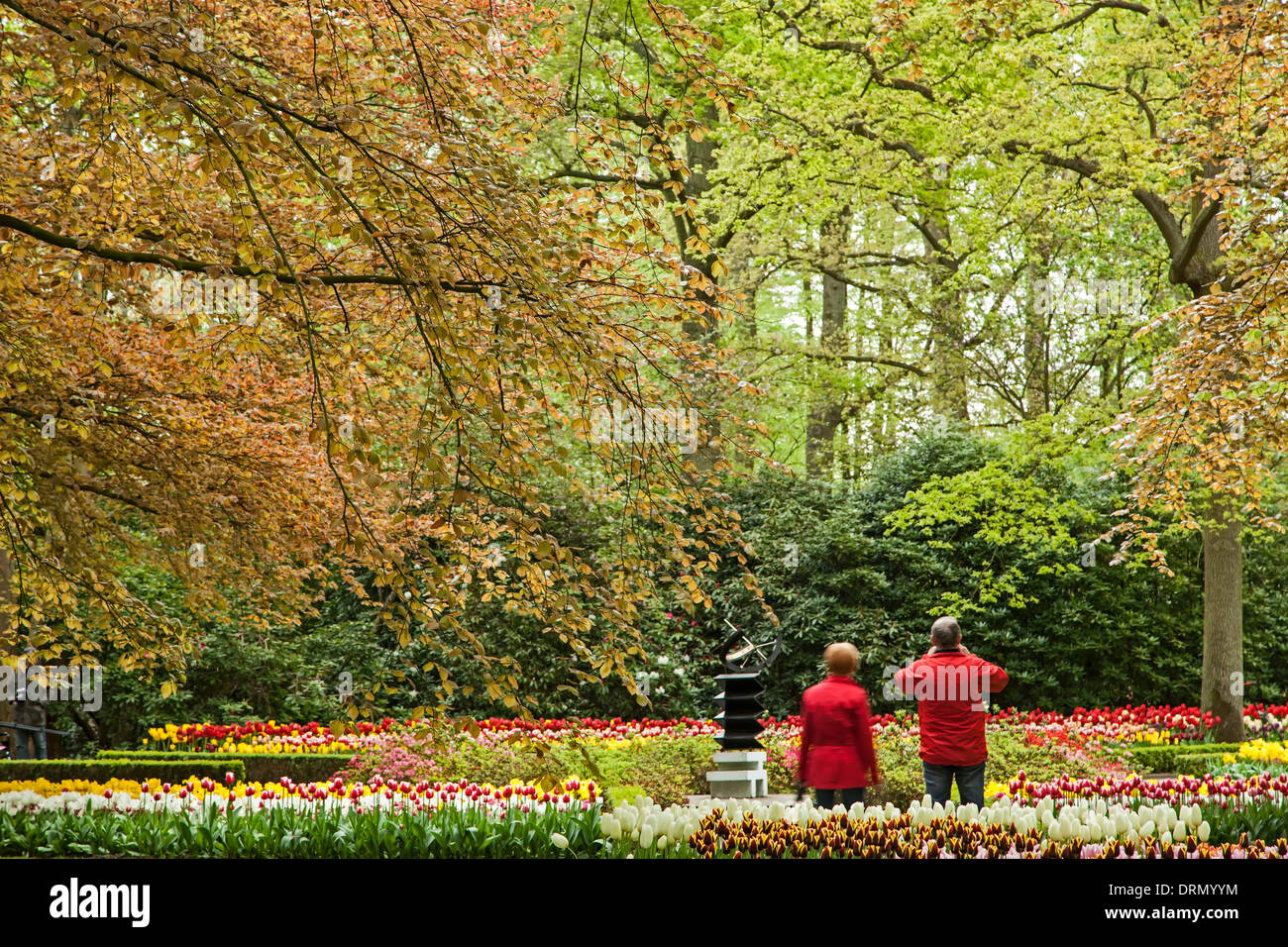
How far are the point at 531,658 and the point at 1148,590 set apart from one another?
8.54 meters

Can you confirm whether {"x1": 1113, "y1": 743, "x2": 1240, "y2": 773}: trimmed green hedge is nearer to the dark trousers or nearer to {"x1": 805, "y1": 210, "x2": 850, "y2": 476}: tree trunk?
the dark trousers

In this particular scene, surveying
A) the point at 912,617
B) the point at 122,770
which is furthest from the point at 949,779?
the point at 912,617

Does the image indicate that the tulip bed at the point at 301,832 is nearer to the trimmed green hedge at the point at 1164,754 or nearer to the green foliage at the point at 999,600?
the trimmed green hedge at the point at 1164,754

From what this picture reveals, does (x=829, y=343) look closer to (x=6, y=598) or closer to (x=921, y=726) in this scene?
(x=6, y=598)

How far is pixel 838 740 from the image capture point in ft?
22.2

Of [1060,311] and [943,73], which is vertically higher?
[943,73]

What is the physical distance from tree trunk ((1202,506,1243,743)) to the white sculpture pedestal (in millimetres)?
6259

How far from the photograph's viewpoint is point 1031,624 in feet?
52.5

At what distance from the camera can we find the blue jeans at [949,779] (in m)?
6.80

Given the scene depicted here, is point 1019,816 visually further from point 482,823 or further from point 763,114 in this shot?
point 763,114

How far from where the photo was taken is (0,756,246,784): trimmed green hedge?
10523 mm

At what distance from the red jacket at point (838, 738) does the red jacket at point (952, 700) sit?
0.31 m

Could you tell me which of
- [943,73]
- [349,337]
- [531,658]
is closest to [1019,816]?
[349,337]
